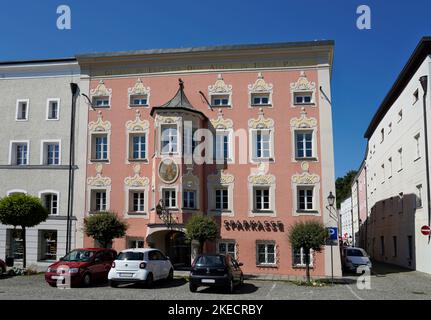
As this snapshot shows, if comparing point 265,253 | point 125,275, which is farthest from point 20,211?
point 265,253

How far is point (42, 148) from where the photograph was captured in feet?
96.9

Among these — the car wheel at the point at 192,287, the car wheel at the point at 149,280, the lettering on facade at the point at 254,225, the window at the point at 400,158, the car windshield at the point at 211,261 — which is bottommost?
the car wheel at the point at 192,287

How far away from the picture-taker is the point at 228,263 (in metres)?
18.1

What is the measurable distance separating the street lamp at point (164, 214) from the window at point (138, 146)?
367cm

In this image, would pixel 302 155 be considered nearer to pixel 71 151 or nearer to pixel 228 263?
pixel 228 263

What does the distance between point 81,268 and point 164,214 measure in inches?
323

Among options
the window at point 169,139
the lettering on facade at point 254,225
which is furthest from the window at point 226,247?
the window at point 169,139

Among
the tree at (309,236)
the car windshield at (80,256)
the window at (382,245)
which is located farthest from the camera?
the window at (382,245)

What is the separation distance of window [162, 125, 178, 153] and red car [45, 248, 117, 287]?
25.6ft

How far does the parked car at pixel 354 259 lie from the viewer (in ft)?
90.1

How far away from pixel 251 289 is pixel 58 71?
19.5 meters

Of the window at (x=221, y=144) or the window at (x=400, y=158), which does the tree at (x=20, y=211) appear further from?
the window at (x=400, y=158)

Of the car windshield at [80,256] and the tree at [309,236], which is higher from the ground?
the tree at [309,236]
